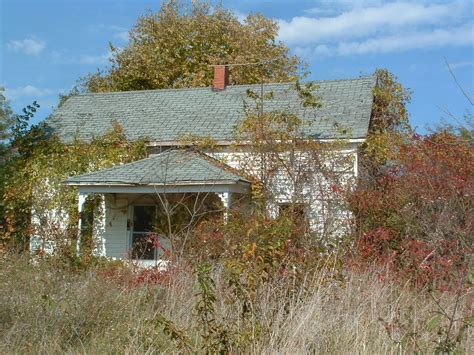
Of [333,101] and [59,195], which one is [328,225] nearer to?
[333,101]

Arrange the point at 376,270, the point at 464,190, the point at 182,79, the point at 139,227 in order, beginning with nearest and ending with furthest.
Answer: the point at 376,270
the point at 464,190
the point at 139,227
the point at 182,79

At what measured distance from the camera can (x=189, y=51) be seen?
32938 mm

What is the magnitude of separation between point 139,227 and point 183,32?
17.5m

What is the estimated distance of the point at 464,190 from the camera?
11531 mm

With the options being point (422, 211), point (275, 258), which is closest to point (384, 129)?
point (422, 211)

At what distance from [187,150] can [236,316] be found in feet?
38.1

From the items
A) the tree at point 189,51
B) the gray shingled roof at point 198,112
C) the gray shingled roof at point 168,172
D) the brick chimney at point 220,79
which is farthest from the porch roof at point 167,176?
the tree at point 189,51

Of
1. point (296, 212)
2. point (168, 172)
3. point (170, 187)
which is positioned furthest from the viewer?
point (168, 172)

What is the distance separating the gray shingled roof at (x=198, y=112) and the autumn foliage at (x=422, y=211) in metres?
2.82

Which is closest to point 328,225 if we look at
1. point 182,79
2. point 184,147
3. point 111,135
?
point 184,147

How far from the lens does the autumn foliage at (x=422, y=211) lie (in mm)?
9328

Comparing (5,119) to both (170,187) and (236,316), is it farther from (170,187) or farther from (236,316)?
(236,316)

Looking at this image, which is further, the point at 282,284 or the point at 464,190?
the point at 464,190

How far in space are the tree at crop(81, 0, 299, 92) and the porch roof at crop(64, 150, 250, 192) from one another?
1436cm
